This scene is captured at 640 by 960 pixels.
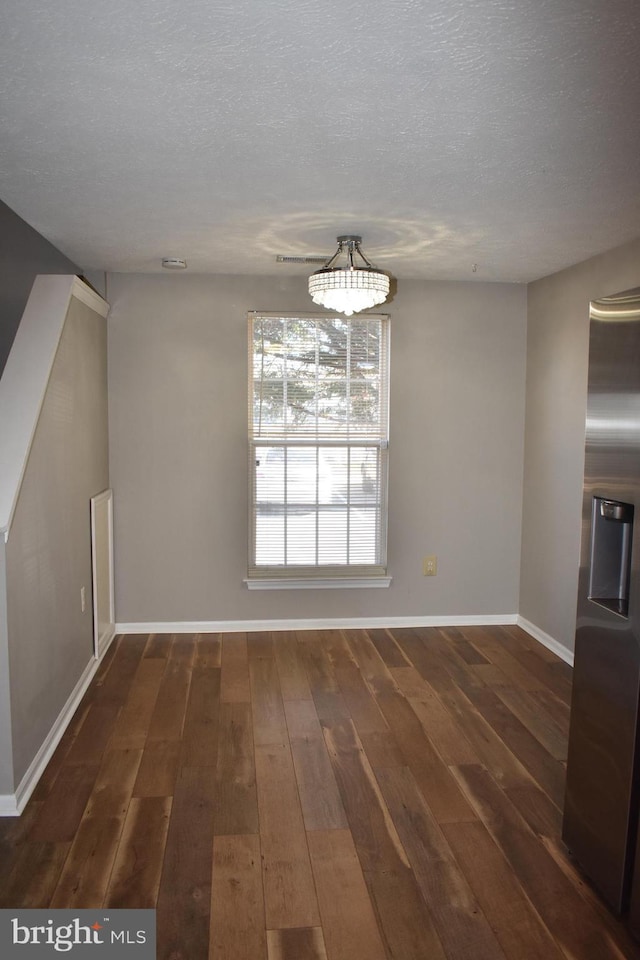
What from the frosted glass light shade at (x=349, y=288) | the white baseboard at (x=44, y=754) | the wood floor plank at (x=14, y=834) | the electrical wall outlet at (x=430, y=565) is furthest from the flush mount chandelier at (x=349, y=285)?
the wood floor plank at (x=14, y=834)

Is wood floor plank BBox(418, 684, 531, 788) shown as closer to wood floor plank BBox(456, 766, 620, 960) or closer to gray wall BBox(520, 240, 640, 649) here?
wood floor plank BBox(456, 766, 620, 960)

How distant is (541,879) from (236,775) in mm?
1200

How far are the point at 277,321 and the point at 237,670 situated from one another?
2142mm

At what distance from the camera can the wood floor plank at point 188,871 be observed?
1.94 metres

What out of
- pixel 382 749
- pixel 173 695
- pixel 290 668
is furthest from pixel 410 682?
pixel 173 695

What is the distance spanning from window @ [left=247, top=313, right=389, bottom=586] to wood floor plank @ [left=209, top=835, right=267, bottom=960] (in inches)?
91.3

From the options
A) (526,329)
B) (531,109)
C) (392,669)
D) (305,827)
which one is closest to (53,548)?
(305,827)

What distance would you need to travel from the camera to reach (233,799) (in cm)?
266

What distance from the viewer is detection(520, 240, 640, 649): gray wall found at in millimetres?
3975

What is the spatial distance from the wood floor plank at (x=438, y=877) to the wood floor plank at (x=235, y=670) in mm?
1026

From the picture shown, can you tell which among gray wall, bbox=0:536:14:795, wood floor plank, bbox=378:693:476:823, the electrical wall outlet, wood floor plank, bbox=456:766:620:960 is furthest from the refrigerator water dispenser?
the electrical wall outlet

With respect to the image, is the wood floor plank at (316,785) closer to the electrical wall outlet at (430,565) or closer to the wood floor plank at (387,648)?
the wood floor plank at (387,648)

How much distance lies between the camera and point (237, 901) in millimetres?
2107

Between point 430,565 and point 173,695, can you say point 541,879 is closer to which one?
point 173,695
